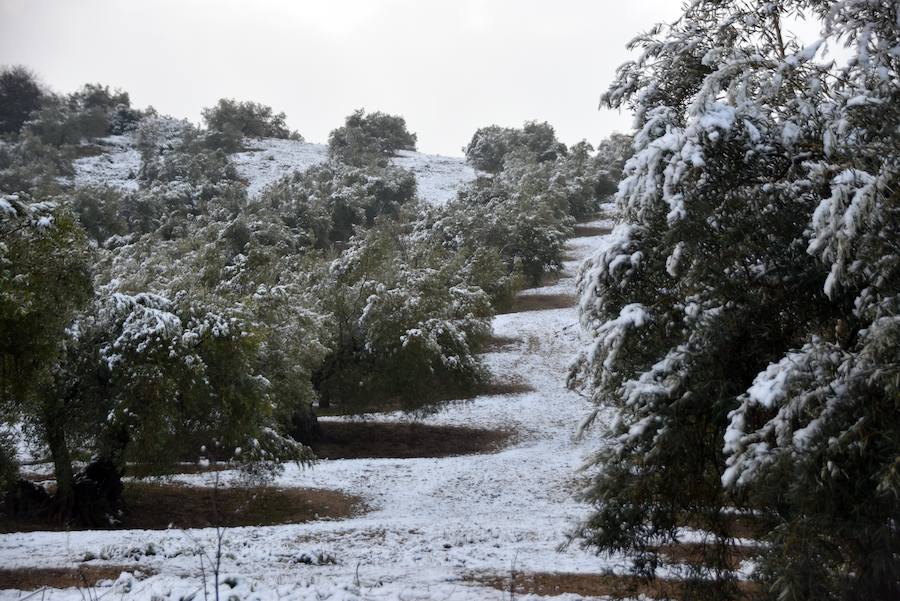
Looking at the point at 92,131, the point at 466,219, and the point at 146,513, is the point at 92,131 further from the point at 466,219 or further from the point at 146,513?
the point at 146,513

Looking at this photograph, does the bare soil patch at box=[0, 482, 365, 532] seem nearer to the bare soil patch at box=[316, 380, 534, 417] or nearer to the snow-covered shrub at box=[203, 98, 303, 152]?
the bare soil patch at box=[316, 380, 534, 417]

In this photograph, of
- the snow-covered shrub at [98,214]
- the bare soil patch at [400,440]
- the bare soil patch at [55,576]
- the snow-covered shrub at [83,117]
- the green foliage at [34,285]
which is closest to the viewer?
the green foliage at [34,285]

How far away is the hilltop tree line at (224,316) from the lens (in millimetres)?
10000

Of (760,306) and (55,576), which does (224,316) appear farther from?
(760,306)

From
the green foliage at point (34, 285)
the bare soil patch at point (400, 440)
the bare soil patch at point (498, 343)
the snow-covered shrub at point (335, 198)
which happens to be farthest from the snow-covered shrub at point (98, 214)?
the green foliage at point (34, 285)

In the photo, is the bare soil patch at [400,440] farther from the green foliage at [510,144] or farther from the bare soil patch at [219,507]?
the green foliage at [510,144]

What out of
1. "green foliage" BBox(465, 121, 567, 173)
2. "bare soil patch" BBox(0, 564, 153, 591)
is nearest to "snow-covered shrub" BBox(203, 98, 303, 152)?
"green foliage" BBox(465, 121, 567, 173)

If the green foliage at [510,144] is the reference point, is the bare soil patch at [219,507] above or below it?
below

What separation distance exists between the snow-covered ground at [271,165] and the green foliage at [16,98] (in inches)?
365

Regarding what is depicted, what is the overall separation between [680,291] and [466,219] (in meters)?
37.4

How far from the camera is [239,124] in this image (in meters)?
84.2

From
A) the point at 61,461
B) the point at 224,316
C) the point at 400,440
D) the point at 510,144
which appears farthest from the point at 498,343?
the point at 510,144

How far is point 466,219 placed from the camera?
43.2m

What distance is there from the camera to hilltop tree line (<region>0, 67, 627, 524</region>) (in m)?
10.0
